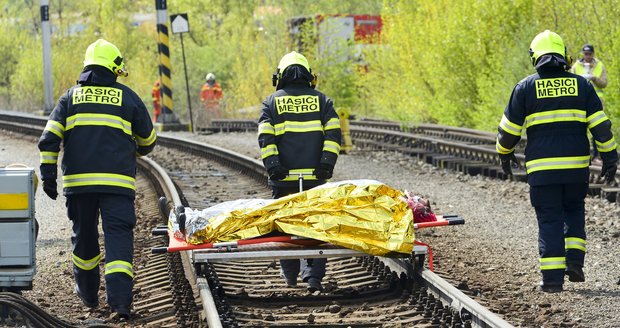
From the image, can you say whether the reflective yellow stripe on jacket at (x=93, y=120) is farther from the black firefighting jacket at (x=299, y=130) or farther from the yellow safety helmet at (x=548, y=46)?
the yellow safety helmet at (x=548, y=46)

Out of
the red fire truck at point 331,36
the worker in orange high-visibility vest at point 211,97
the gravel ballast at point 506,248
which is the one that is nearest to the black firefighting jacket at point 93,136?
the gravel ballast at point 506,248

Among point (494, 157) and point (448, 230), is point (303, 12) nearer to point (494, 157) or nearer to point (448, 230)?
point (494, 157)

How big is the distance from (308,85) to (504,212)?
17.1 ft

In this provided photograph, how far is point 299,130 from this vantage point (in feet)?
27.9

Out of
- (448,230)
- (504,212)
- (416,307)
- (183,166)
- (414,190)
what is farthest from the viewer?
(183,166)

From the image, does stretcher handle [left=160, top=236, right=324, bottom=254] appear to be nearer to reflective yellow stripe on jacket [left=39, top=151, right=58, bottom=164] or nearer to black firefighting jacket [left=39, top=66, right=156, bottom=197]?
black firefighting jacket [left=39, top=66, right=156, bottom=197]

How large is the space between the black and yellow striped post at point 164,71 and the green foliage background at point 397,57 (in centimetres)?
354

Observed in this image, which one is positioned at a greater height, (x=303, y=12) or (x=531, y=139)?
(x=303, y=12)

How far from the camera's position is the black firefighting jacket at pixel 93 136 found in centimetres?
759

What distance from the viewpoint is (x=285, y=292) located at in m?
8.35

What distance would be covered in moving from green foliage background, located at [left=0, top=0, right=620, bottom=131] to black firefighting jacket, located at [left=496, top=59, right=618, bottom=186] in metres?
10.5

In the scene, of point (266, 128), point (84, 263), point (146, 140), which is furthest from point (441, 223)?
point (84, 263)

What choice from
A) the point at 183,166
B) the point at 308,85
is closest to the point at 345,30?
the point at 183,166

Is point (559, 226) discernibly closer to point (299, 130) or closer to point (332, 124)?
point (332, 124)
